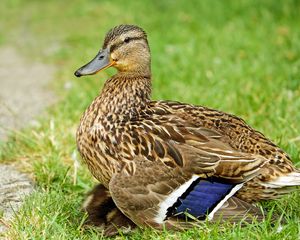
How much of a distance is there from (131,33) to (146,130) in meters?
0.69

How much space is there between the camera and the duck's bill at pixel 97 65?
15.2 feet

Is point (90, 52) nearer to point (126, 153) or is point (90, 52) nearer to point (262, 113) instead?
point (262, 113)

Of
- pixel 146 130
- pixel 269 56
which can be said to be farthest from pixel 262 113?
pixel 146 130

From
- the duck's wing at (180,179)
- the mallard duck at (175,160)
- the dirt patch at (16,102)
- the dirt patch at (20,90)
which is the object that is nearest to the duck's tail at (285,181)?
the mallard duck at (175,160)

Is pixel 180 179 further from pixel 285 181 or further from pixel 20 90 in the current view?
pixel 20 90

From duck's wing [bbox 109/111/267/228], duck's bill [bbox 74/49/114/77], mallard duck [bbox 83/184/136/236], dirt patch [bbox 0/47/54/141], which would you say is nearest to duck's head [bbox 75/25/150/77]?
duck's bill [bbox 74/49/114/77]

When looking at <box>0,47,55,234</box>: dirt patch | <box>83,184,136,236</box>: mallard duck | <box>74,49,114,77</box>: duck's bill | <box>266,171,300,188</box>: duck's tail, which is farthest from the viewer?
<box>0,47,55,234</box>: dirt patch

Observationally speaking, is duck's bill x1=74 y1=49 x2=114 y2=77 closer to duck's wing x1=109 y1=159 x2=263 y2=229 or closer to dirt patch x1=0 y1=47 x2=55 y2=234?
duck's wing x1=109 y1=159 x2=263 y2=229

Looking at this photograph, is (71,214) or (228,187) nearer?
(228,187)

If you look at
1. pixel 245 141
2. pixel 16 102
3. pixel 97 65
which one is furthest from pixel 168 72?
pixel 245 141

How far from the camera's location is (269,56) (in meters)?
7.56

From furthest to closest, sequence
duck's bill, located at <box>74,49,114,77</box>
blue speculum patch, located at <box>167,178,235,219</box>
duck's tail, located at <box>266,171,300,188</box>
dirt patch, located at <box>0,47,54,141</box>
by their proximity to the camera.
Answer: dirt patch, located at <box>0,47,54,141</box>, duck's bill, located at <box>74,49,114,77</box>, duck's tail, located at <box>266,171,300,188</box>, blue speculum patch, located at <box>167,178,235,219</box>

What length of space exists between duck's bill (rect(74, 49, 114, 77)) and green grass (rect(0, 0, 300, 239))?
77cm

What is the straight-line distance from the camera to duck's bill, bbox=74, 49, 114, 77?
4633 mm
